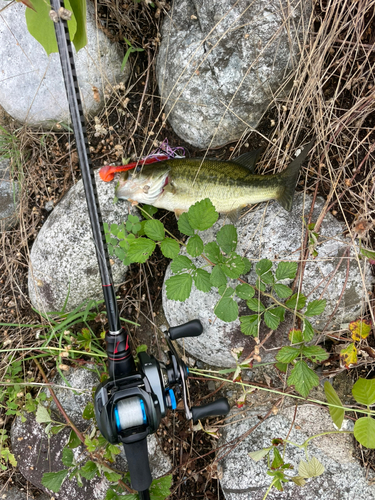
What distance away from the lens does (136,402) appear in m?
1.80

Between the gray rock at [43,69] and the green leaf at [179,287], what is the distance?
1578 millimetres

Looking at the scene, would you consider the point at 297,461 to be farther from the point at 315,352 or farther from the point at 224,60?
the point at 224,60

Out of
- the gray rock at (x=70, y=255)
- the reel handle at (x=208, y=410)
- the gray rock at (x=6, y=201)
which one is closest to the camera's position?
the reel handle at (x=208, y=410)

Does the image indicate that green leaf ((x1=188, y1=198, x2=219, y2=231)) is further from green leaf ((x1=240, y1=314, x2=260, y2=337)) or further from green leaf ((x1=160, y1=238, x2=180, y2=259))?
green leaf ((x1=240, y1=314, x2=260, y2=337))

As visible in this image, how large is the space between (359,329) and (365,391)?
0.35 m

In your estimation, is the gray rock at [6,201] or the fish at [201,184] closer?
the fish at [201,184]

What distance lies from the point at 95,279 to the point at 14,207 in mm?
1041

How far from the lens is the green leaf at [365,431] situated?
1991 millimetres

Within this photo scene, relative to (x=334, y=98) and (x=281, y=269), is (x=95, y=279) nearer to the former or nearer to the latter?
(x=281, y=269)

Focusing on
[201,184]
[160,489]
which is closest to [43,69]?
[201,184]

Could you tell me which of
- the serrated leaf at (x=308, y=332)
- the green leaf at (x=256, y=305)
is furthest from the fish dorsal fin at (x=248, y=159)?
the serrated leaf at (x=308, y=332)

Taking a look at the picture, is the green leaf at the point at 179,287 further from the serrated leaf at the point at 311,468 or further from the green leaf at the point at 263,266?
the serrated leaf at the point at 311,468

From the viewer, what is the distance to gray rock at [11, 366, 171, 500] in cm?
266

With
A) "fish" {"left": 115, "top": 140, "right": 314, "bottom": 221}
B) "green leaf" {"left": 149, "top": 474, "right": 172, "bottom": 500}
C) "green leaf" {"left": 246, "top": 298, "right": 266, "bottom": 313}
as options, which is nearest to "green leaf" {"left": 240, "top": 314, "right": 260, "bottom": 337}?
"green leaf" {"left": 246, "top": 298, "right": 266, "bottom": 313}
